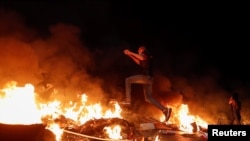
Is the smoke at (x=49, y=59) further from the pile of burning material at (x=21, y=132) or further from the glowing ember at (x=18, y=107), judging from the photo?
the pile of burning material at (x=21, y=132)

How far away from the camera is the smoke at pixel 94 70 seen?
508 inches

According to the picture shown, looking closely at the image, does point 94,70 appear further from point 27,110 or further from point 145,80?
point 27,110

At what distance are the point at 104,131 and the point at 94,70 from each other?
19.5 feet

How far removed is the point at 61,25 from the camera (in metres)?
14.4

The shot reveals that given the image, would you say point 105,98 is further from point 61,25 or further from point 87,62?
point 61,25

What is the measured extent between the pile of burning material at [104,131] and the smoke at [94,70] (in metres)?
3.50

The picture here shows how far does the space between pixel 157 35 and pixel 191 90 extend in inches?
125

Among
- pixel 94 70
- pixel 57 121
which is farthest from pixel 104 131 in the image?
pixel 94 70

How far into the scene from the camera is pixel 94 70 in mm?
14805

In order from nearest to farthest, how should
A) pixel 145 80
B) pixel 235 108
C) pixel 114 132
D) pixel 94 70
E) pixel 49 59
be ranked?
pixel 114 132 < pixel 145 80 < pixel 49 59 < pixel 94 70 < pixel 235 108

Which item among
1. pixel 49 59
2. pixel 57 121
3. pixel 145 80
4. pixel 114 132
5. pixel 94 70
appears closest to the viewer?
pixel 114 132

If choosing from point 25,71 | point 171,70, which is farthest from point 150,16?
point 25,71

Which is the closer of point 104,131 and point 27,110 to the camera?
point 27,110

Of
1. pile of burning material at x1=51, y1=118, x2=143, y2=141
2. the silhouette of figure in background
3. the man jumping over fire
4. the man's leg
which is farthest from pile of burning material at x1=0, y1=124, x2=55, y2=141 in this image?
the silhouette of figure in background
